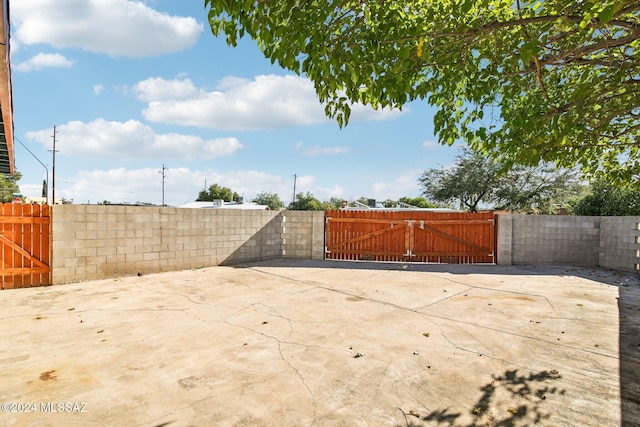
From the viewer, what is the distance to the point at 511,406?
264 centimetres

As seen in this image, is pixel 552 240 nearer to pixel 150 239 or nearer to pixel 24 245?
pixel 150 239

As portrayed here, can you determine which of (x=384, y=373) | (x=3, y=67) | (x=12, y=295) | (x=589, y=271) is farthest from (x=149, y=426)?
(x=589, y=271)

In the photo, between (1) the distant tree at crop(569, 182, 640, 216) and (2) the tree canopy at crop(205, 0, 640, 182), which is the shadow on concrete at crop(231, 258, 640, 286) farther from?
(1) the distant tree at crop(569, 182, 640, 216)

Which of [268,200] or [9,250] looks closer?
[9,250]

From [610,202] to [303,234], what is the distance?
44.3ft

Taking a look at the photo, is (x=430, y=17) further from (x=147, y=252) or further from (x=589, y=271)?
(x=589, y=271)

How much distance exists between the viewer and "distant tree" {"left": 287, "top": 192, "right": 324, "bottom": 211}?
57.8 metres

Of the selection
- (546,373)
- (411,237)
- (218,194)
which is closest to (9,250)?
(546,373)

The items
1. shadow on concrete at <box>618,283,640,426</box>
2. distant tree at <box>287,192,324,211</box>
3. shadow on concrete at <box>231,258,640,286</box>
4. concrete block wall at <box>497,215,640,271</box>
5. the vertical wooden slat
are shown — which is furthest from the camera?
distant tree at <box>287,192,324,211</box>

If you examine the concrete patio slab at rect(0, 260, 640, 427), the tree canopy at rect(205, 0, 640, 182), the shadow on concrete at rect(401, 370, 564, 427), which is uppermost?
the tree canopy at rect(205, 0, 640, 182)

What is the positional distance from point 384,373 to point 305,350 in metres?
0.90

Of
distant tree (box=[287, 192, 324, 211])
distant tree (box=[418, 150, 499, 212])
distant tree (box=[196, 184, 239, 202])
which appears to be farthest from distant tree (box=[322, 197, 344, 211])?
distant tree (box=[418, 150, 499, 212])

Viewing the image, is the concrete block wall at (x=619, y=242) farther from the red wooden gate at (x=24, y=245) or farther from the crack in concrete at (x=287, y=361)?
the red wooden gate at (x=24, y=245)

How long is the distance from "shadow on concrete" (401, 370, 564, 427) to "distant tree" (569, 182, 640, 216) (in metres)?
14.6
